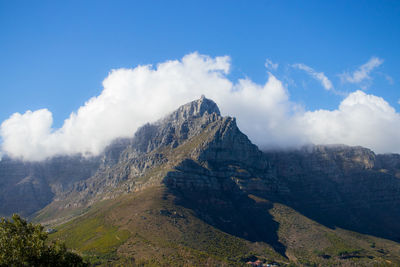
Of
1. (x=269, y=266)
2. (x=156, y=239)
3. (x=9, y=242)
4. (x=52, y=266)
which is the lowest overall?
(x=269, y=266)

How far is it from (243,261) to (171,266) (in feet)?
162

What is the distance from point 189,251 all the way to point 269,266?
1869 inches

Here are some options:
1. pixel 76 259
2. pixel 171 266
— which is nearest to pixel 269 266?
pixel 171 266

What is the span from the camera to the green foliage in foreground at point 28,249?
187 ft

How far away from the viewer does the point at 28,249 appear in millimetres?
58062

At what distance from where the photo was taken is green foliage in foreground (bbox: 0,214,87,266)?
57125 millimetres

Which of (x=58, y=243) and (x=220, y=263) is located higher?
(x=58, y=243)

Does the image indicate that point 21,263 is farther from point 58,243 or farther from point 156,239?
point 156,239

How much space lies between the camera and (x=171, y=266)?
166500 mm

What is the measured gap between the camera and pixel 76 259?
207 ft

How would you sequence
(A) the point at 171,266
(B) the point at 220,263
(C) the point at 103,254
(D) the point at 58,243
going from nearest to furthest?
(D) the point at 58,243
(A) the point at 171,266
(B) the point at 220,263
(C) the point at 103,254

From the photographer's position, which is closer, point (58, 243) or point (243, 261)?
point (58, 243)

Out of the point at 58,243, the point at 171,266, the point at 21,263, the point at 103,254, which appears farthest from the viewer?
the point at 103,254

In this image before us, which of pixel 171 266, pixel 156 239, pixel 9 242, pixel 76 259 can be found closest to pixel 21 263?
pixel 9 242
